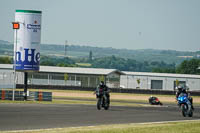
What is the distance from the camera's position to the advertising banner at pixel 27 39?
41.0 m

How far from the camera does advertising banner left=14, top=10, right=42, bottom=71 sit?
1613 inches

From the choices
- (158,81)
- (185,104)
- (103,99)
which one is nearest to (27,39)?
(103,99)

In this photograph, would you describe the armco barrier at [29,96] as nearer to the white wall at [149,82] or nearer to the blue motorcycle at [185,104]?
the blue motorcycle at [185,104]

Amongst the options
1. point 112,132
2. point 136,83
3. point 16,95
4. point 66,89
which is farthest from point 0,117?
point 136,83

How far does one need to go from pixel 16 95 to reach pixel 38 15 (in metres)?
6.41

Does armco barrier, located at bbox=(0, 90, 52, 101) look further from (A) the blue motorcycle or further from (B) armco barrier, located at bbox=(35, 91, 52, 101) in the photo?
(A) the blue motorcycle

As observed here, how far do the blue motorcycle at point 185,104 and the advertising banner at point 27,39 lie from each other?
1703 cm

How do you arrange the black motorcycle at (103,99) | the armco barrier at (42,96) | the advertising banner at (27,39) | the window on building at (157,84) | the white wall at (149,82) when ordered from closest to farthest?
1. the black motorcycle at (103,99)
2. the advertising banner at (27,39)
3. the armco barrier at (42,96)
4. the white wall at (149,82)
5. the window on building at (157,84)

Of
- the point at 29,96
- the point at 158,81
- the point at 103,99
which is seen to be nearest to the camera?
the point at 103,99

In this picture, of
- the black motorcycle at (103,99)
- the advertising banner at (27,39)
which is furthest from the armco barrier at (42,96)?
the black motorcycle at (103,99)

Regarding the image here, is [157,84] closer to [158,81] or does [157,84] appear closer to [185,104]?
[158,81]

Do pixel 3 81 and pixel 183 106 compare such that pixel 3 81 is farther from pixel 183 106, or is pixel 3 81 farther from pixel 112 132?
pixel 112 132

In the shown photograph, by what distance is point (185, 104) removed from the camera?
91.6 feet

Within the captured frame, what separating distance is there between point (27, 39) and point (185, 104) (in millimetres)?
17533
